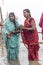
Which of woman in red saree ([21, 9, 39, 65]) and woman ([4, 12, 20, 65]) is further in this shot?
woman ([4, 12, 20, 65])

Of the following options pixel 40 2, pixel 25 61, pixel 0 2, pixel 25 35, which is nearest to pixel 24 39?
pixel 25 35

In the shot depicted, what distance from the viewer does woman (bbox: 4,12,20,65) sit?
8.64 meters

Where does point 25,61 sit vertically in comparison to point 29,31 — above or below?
below

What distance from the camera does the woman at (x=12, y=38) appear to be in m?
8.64

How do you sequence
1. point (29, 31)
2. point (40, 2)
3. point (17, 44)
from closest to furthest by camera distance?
point (29, 31)
point (17, 44)
point (40, 2)

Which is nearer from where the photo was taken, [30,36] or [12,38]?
[30,36]

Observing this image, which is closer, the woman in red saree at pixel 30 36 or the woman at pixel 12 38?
the woman in red saree at pixel 30 36

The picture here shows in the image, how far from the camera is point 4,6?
13570mm

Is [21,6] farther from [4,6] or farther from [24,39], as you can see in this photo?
[24,39]

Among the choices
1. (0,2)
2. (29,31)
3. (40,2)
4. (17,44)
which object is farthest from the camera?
(0,2)

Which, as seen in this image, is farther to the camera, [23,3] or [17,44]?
[23,3]

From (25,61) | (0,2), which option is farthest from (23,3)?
(25,61)

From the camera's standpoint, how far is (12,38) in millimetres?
8758

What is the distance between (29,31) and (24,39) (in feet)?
0.89
